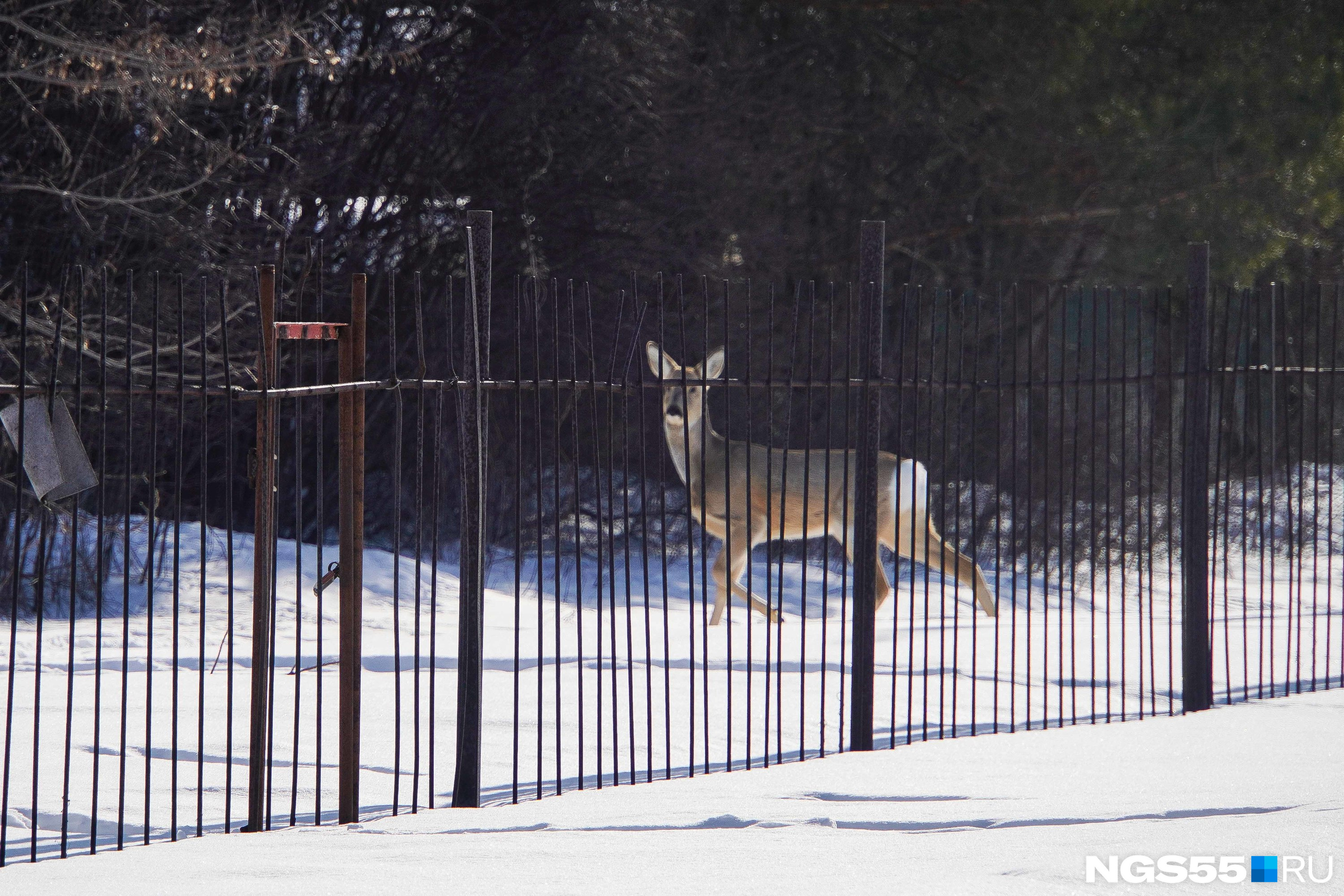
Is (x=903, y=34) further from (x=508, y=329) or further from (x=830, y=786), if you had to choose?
(x=830, y=786)

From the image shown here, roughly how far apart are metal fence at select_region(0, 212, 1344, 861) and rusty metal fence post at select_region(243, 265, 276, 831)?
0.05 ft

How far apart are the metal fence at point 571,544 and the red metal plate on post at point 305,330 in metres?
0.02

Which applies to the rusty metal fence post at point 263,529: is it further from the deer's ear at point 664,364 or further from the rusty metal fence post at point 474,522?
the deer's ear at point 664,364

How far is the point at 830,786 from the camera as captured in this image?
5977mm

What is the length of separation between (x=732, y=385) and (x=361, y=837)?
94.1 inches

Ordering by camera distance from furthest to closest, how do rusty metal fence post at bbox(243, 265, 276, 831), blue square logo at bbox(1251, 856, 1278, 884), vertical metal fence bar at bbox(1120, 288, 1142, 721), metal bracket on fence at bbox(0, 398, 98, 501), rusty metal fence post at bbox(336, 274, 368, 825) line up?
vertical metal fence bar at bbox(1120, 288, 1142, 721) < rusty metal fence post at bbox(336, 274, 368, 825) < rusty metal fence post at bbox(243, 265, 276, 831) < metal bracket on fence at bbox(0, 398, 98, 501) < blue square logo at bbox(1251, 856, 1278, 884)

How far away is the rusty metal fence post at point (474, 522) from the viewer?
5.64m

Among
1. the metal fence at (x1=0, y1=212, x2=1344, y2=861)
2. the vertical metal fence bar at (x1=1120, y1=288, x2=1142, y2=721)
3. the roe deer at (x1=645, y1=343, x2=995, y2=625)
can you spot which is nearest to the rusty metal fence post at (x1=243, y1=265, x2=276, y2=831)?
the metal fence at (x1=0, y1=212, x2=1344, y2=861)

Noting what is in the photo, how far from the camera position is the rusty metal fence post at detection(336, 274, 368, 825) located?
5258mm

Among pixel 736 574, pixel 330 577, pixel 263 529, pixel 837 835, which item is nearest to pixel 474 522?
pixel 330 577

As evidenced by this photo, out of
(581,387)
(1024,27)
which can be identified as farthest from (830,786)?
(1024,27)

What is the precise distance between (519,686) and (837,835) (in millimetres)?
2256

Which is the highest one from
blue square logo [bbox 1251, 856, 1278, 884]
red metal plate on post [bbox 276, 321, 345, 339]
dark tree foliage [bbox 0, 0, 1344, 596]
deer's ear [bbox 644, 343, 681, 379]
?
dark tree foliage [bbox 0, 0, 1344, 596]

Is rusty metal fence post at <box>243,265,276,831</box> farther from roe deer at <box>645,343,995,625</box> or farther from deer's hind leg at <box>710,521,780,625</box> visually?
roe deer at <box>645,343,995,625</box>
